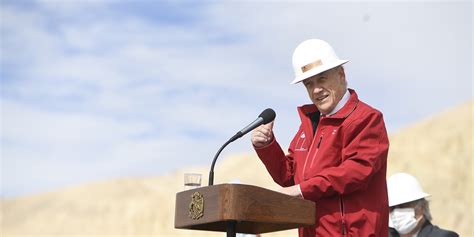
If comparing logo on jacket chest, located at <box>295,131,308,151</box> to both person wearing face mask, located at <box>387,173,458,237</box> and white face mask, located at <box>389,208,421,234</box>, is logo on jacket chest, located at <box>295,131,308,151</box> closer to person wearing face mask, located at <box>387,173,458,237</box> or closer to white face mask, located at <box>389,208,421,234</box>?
person wearing face mask, located at <box>387,173,458,237</box>

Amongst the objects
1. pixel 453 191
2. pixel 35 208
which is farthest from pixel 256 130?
pixel 35 208

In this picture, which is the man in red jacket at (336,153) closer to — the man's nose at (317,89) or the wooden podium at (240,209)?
the man's nose at (317,89)

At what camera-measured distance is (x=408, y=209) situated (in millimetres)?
7637

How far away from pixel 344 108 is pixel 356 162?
366mm

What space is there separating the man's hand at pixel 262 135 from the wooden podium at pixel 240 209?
2.02 feet

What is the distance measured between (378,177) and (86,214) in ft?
165

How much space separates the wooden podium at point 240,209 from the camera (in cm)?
476

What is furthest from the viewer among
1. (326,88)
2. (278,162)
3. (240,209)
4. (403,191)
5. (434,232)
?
(403,191)

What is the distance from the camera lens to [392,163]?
31.7 meters

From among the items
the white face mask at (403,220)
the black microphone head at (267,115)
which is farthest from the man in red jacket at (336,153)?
the white face mask at (403,220)

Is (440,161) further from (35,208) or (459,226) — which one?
(35,208)

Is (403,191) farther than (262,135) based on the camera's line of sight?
Yes

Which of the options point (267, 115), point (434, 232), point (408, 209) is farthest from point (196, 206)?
point (408, 209)

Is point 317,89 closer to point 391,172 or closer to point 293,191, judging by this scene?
point 293,191
